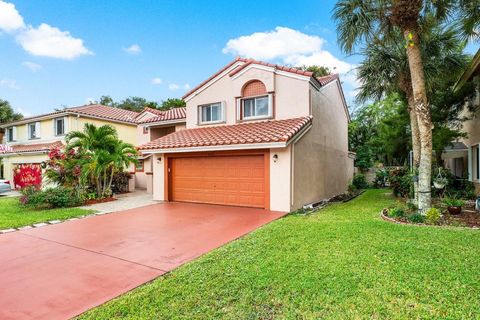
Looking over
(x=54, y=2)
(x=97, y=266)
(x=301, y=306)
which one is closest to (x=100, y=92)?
(x=54, y=2)

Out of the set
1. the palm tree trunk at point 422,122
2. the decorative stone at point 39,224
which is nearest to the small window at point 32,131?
the decorative stone at point 39,224

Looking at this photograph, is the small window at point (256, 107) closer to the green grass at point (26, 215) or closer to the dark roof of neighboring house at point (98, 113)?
the green grass at point (26, 215)

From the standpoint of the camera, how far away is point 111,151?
1723 cm

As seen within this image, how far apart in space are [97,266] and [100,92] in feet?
179

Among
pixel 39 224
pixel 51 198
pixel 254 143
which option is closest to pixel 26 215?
pixel 51 198

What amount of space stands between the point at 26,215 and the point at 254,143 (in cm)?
1030

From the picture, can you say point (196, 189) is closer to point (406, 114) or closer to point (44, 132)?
point (406, 114)

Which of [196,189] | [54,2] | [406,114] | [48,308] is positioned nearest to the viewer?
[48,308]

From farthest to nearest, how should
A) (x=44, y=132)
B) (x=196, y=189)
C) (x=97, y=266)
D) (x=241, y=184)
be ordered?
1. (x=44, y=132)
2. (x=196, y=189)
3. (x=241, y=184)
4. (x=97, y=266)

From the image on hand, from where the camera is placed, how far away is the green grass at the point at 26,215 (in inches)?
410

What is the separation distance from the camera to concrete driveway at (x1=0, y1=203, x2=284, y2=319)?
182 inches

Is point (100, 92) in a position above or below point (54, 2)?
above

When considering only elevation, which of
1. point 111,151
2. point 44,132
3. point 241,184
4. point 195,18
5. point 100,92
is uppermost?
point 100,92

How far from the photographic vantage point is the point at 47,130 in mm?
25500
